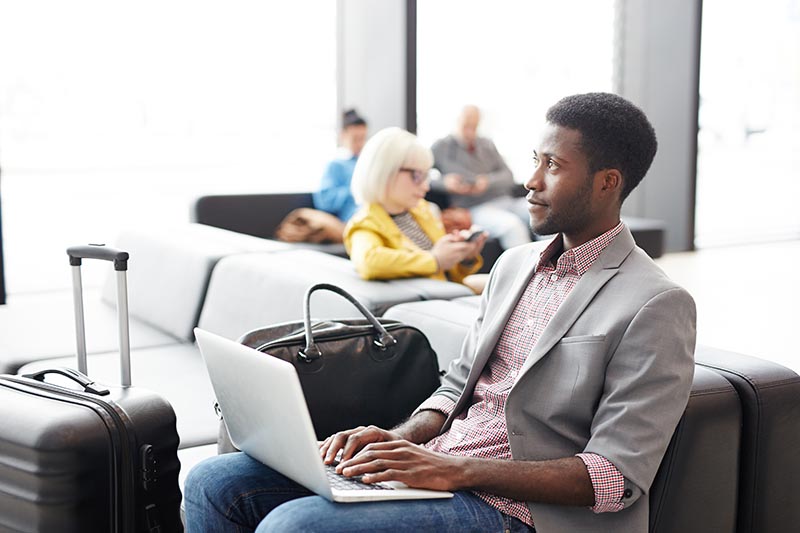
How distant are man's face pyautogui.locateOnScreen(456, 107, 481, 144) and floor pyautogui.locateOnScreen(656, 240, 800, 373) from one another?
192cm

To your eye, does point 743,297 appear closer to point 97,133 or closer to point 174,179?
point 174,179

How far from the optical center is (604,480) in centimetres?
160

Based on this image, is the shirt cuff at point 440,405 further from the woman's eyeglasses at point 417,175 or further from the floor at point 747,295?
the floor at point 747,295

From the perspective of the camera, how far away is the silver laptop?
152cm

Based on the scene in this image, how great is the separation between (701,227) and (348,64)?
13.2 ft

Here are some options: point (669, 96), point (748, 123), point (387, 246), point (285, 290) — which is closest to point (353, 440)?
point (285, 290)

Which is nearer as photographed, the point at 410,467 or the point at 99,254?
the point at 410,467

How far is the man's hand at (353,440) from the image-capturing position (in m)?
1.71

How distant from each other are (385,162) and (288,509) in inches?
76.8

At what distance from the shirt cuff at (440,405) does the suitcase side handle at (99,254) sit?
76 cm

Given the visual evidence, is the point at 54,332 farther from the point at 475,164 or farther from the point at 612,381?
the point at 475,164

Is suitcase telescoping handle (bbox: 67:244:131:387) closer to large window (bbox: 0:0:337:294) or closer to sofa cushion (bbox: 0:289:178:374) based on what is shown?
sofa cushion (bbox: 0:289:178:374)

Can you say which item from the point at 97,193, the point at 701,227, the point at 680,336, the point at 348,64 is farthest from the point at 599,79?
the point at 680,336

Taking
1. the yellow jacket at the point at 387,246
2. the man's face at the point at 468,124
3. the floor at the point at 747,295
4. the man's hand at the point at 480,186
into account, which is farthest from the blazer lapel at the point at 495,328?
the man's face at the point at 468,124
